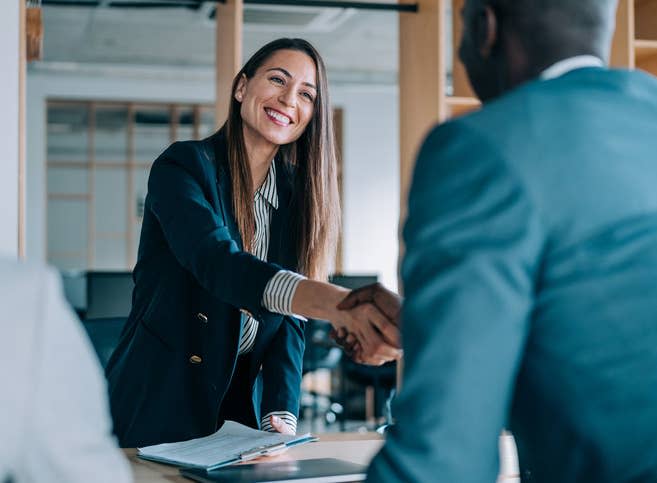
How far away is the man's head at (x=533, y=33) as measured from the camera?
91cm

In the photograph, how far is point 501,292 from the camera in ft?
2.59

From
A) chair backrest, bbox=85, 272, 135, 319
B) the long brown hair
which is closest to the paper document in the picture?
the long brown hair

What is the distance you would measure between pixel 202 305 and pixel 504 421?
1107 millimetres

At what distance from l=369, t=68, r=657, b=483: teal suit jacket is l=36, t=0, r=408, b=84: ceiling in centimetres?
685

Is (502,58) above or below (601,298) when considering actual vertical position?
above

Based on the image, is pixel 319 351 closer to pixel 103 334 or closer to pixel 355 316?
pixel 103 334

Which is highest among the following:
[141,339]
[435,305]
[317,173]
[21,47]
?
[21,47]

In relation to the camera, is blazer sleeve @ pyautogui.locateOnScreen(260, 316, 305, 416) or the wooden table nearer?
the wooden table

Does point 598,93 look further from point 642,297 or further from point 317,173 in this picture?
point 317,173

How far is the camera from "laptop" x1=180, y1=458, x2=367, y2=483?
4.45 ft

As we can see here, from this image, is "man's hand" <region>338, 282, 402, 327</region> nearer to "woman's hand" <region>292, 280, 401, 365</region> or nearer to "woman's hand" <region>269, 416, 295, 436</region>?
"woman's hand" <region>292, 280, 401, 365</region>

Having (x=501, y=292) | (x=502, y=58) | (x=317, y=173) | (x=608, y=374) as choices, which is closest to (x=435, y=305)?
(x=501, y=292)

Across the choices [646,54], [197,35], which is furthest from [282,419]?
[197,35]

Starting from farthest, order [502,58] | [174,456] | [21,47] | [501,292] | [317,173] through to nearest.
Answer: [21,47]
[317,173]
[174,456]
[502,58]
[501,292]
